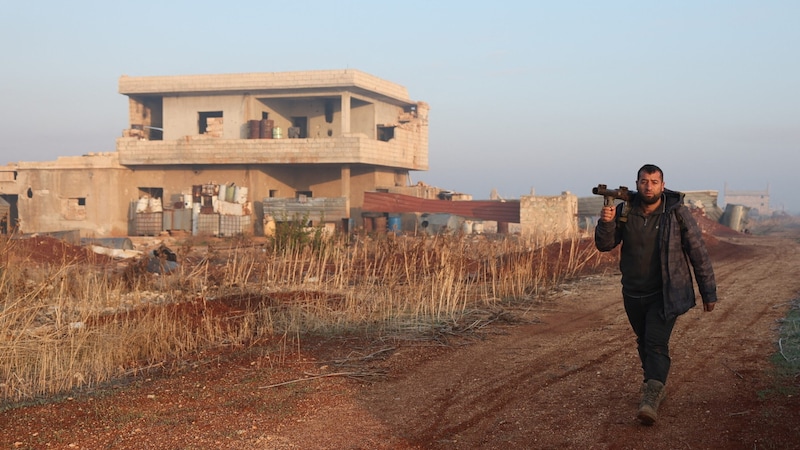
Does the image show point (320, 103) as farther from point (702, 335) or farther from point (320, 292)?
point (702, 335)

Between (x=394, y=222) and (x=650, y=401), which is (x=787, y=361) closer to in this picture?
(x=650, y=401)

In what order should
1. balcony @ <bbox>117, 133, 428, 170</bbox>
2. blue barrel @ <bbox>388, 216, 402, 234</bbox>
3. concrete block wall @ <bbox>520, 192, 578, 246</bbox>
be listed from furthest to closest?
balcony @ <bbox>117, 133, 428, 170</bbox> → blue barrel @ <bbox>388, 216, 402, 234</bbox> → concrete block wall @ <bbox>520, 192, 578, 246</bbox>

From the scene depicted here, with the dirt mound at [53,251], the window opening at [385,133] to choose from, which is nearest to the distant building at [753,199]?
the window opening at [385,133]

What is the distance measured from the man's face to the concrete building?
27604mm

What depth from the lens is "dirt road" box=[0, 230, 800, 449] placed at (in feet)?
16.3

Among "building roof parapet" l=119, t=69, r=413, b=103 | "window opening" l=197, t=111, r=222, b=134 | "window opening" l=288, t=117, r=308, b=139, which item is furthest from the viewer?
"window opening" l=288, t=117, r=308, b=139

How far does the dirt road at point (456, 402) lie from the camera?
4.96m

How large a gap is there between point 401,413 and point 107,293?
6425mm

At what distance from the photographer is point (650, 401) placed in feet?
16.6

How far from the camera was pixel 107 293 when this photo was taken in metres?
10.5

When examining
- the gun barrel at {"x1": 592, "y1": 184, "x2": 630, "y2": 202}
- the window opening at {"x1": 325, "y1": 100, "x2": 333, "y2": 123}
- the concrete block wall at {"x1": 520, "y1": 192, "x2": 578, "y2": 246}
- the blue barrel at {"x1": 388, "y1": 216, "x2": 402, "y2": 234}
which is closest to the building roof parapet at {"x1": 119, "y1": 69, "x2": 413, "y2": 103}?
the window opening at {"x1": 325, "y1": 100, "x2": 333, "y2": 123}

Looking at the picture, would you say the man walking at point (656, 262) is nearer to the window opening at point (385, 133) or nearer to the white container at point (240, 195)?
Result: the white container at point (240, 195)

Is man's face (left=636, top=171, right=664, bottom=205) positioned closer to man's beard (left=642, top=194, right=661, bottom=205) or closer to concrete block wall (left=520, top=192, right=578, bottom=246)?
man's beard (left=642, top=194, right=661, bottom=205)

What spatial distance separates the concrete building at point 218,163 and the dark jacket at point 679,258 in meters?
27.7
